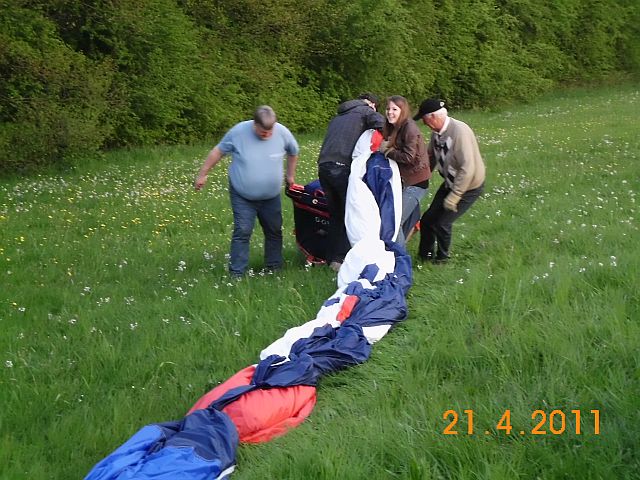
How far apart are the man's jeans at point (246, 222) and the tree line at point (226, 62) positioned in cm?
939

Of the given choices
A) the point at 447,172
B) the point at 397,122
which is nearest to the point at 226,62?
the point at 397,122

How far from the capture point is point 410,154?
793cm

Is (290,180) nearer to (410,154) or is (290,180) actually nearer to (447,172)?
(410,154)

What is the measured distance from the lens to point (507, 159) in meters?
14.9

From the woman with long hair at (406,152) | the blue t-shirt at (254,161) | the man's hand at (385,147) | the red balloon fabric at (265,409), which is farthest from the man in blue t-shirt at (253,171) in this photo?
the red balloon fabric at (265,409)

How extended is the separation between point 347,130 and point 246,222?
1.42 meters

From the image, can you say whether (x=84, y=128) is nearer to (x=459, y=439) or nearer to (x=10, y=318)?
(x=10, y=318)

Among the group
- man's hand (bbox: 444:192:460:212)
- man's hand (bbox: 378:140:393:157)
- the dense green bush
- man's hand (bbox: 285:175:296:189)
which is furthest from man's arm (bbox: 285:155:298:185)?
the dense green bush

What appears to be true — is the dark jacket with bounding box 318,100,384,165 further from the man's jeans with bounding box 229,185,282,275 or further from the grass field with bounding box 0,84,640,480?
the grass field with bounding box 0,84,640,480

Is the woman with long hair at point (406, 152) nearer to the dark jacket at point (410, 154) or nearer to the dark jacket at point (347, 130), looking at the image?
the dark jacket at point (410, 154)

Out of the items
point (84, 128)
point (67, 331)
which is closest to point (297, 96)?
point (84, 128)

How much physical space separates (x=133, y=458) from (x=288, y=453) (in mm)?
818

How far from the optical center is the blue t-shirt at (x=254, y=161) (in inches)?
307

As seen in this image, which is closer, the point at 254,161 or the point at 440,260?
the point at 254,161
